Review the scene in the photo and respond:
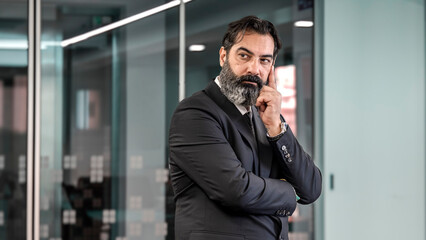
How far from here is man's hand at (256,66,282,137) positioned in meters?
1.96

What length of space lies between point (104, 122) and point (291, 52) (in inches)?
59.7

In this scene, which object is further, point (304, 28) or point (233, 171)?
point (304, 28)

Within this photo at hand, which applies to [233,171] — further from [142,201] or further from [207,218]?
[142,201]

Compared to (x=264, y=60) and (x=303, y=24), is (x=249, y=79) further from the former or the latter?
(x=303, y=24)

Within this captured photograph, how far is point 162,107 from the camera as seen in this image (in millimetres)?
4086

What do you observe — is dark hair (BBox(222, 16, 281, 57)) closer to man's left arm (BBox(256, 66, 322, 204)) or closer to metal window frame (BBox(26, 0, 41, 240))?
man's left arm (BBox(256, 66, 322, 204))

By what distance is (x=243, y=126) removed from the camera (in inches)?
78.4

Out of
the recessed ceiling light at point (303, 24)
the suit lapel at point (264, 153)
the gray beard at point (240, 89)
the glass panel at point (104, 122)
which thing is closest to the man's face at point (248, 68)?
the gray beard at point (240, 89)

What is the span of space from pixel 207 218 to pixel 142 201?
2.26m

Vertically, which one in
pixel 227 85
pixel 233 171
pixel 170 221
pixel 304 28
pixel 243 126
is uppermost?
pixel 304 28

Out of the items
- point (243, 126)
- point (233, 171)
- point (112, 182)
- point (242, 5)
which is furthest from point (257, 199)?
point (242, 5)

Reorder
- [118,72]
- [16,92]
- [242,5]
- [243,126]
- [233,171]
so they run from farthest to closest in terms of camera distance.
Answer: [242,5], [118,72], [16,92], [243,126], [233,171]

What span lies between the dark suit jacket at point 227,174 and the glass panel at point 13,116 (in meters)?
2.08

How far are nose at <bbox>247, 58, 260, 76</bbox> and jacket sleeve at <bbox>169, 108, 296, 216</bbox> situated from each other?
0.67 feet
